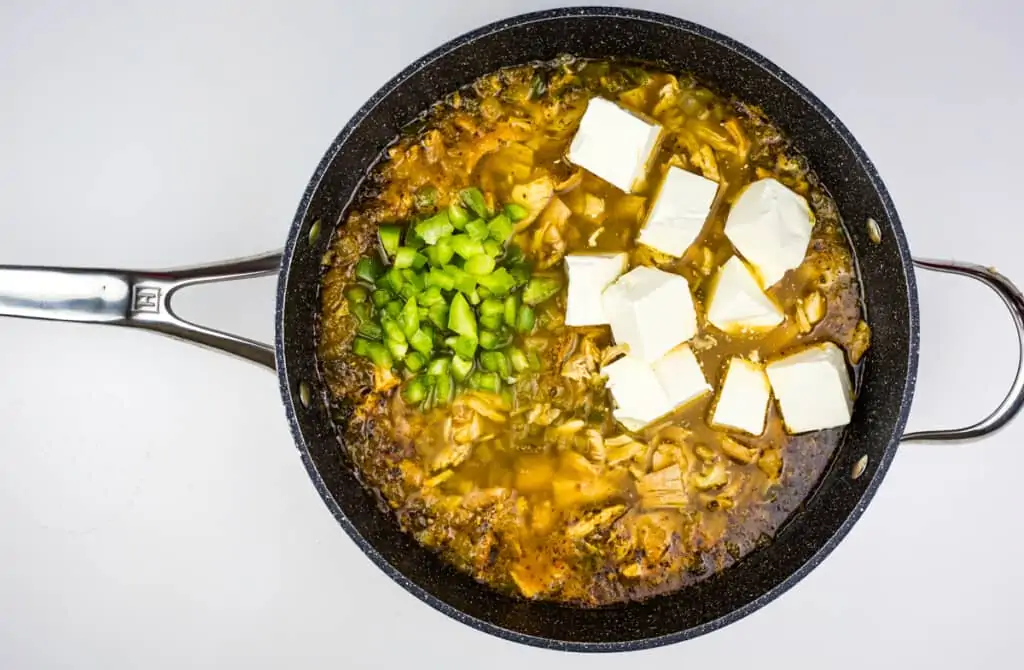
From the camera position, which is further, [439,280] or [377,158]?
[377,158]

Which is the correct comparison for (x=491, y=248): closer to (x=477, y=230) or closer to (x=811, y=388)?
(x=477, y=230)

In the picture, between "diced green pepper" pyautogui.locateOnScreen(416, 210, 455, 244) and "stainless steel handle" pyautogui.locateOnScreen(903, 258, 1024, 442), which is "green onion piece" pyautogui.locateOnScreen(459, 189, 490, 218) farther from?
"stainless steel handle" pyautogui.locateOnScreen(903, 258, 1024, 442)

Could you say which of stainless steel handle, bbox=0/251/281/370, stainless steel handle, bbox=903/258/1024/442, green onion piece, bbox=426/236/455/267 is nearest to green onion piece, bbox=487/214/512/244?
green onion piece, bbox=426/236/455/267

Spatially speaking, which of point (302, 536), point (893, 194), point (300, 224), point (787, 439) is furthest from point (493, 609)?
point (893, 194)

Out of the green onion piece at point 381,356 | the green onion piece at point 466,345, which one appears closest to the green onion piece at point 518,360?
the green onion piece at point 466,345

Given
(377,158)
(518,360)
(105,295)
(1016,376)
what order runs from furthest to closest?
(377,158), (518,360), (1016,376), (105,295)

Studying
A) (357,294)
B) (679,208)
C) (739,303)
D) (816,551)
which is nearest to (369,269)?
(357,294)

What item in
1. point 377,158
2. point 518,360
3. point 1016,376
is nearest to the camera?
point 1016,376
